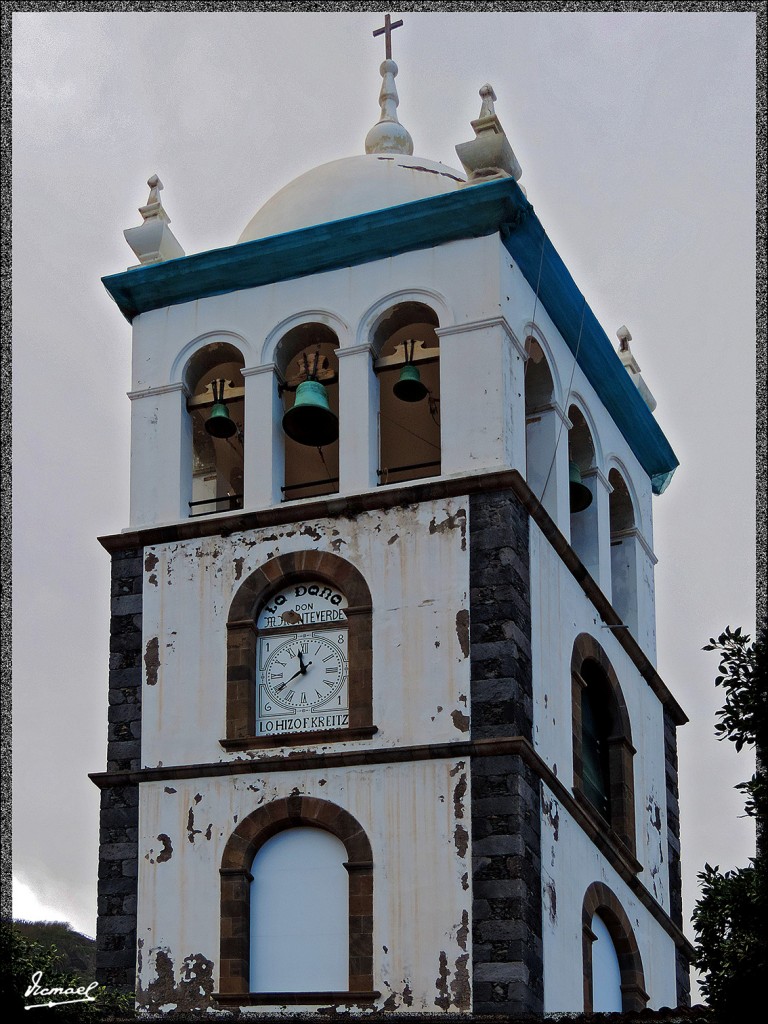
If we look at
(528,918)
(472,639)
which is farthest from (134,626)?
(528,918)

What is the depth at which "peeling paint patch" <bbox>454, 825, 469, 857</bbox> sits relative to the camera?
26397 mm

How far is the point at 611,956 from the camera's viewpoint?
2912 centimetres

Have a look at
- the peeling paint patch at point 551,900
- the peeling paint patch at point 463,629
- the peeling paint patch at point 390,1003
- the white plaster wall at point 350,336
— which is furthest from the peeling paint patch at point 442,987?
the white plaster wall at point 350,336

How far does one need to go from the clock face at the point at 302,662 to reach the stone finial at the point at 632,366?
718cm

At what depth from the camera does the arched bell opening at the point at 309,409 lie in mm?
29453

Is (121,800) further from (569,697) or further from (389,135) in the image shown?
(389,135)

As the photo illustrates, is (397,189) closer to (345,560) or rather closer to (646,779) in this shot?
(345,560)

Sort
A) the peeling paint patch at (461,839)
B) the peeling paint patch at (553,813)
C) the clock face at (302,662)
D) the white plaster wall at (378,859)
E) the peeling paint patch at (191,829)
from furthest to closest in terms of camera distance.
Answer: the clock face at (302,662)
the peeling paint patch at (191,829)
the peeling paint patch at (553,813)
the peeling paint patch at (461,839)
the white plaster wall at (378,859)

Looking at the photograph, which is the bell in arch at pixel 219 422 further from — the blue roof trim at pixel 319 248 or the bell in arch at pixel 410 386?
the bell in arch at pixel 410 386

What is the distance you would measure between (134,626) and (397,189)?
6.40 meters

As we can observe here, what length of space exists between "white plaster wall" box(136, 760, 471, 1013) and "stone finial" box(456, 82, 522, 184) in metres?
7.12

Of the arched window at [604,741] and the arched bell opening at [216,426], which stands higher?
the arched bell opening at [216,426]

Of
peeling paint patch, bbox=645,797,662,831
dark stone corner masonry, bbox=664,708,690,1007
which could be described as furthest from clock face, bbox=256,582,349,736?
dark stone corner masonry, bbox=664,708,690,1007
